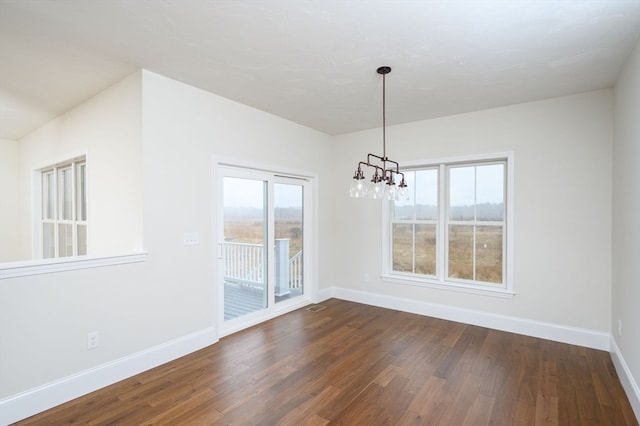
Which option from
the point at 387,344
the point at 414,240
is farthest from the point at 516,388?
the point at 414,240

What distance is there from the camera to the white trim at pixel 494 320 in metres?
3.41

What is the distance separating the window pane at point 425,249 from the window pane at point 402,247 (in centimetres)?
10

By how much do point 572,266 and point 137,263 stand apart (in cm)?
458

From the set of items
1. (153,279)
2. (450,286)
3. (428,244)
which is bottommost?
(450,286)

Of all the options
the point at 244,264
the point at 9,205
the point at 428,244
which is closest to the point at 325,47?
the point at 244,264

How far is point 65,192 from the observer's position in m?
4.55

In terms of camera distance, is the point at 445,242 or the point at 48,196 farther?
the point at 48,196

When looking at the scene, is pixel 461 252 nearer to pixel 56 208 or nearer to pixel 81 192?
pixel 81 192

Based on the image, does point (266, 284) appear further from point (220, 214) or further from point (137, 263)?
point (137, 263)

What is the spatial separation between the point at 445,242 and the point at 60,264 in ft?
14.1

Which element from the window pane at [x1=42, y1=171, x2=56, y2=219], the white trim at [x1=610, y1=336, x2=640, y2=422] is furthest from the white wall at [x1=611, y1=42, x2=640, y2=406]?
the window pane at [x1=42, y1=171, x2=56, y2=219]

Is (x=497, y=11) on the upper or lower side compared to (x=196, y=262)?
upper

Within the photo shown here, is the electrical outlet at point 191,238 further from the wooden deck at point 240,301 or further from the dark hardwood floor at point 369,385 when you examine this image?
the dark hardwood floor at point 369,385

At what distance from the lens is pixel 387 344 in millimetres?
3488
